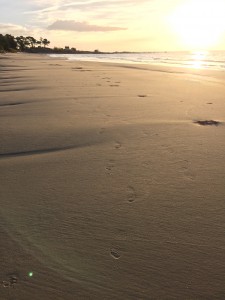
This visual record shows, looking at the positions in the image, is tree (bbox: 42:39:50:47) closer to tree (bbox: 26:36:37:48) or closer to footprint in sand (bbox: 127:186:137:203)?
tree (bbox: 26:36:37:48)

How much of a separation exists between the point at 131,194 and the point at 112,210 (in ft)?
0.89

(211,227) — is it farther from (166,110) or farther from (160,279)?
(166,110)

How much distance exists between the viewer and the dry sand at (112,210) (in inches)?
63.4

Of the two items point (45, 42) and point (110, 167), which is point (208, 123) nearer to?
point (110, 167)

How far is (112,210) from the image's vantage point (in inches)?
87.9

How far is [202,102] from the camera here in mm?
6270

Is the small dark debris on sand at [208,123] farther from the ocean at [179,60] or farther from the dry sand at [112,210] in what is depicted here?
the ocean at [179,60]

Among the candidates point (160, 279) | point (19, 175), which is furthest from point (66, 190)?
point (160, 279)

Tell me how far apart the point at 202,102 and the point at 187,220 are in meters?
4.50

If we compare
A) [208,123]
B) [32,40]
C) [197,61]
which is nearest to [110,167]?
[208,123]

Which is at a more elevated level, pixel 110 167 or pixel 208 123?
pixel 208 123

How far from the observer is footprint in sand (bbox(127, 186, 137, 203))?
239cm

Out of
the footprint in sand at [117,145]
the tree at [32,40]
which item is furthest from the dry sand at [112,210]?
the tree at [32,40]

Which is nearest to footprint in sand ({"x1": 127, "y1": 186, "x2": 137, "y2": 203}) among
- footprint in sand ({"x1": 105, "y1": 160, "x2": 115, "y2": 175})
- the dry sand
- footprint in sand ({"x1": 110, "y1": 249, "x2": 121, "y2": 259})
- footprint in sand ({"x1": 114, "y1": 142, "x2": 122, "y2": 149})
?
the dry sand
